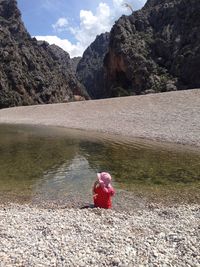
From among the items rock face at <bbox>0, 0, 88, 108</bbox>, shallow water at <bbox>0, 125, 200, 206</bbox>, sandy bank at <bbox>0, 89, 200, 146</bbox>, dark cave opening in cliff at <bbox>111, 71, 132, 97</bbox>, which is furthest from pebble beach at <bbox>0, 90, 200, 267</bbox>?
dark cave opening in cliff at <bbox>111, 71, 132, 97</bbox>

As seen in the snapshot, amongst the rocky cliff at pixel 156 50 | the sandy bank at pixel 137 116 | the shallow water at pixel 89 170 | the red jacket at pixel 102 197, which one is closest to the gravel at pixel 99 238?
the red jacket at pixel 102 197

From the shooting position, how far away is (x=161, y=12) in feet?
334

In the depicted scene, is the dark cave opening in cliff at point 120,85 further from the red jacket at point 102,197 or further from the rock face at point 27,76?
the red jacket at point 102,197

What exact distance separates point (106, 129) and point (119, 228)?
26.6 meters

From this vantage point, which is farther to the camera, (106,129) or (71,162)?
(106,129)

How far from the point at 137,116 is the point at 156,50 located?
2345 inches

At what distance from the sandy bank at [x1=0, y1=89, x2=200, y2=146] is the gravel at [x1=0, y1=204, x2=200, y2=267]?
16.4 meters

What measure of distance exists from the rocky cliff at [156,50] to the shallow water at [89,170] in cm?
5753

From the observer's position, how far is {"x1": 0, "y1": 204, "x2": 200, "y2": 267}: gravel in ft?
26.1

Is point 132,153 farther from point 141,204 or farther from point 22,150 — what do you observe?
point 141,204

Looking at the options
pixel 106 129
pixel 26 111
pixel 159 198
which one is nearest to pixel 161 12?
pixel 26 111

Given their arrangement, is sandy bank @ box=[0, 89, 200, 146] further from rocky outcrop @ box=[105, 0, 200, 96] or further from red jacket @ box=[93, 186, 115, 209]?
rocky outcrop @ box=[105, 0, 200, 96]

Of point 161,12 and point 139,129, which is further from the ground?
point 161,12

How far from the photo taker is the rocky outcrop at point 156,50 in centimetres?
8544
